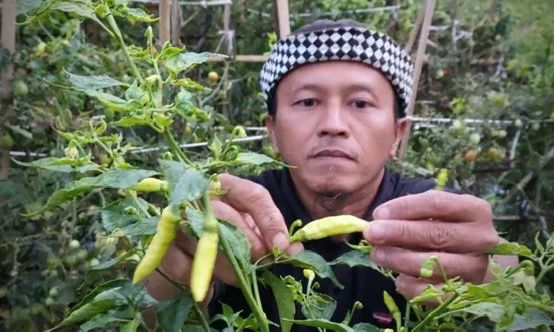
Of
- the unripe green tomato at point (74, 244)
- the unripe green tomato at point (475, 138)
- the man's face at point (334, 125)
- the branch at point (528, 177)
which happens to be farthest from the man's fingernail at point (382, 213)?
the unripe green tomato at point (475, 138)

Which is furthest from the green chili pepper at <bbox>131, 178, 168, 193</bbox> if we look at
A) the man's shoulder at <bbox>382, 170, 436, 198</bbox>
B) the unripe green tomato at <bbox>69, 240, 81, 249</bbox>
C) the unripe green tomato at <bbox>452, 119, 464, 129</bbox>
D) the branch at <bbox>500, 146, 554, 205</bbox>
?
the unripe green tomato at <bbox>452, 119, 464, 129</bbox>

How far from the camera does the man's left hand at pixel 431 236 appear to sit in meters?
0.73

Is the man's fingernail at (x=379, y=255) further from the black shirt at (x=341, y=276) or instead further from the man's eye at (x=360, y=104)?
the man's eye at (x=360, y=104)

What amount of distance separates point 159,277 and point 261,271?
161 millimetres

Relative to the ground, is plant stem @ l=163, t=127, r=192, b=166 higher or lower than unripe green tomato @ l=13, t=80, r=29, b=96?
higher

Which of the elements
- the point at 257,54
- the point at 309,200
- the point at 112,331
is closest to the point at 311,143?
the point at 309,200

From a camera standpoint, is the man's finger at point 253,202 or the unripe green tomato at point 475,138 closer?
the man's finger at point 253,202

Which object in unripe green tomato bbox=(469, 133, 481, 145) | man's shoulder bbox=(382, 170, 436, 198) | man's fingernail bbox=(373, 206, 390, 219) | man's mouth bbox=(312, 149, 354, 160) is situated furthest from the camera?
unripe green tomato bbox=(469, 133, 481, 145)

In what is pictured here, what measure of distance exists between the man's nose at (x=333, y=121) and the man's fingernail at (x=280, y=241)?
0.55 meters

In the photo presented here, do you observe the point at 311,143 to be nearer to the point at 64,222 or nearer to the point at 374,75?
the point at 374,75

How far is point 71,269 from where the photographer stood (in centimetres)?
162

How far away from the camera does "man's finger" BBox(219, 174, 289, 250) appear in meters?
0.73

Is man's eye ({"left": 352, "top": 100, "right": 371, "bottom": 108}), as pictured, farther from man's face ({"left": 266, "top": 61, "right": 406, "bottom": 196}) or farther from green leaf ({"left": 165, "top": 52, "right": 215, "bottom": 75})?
green leaf ({"left": 165, "top": 52, "right": 215, "bottom": 75})

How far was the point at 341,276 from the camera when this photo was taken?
127 cm
